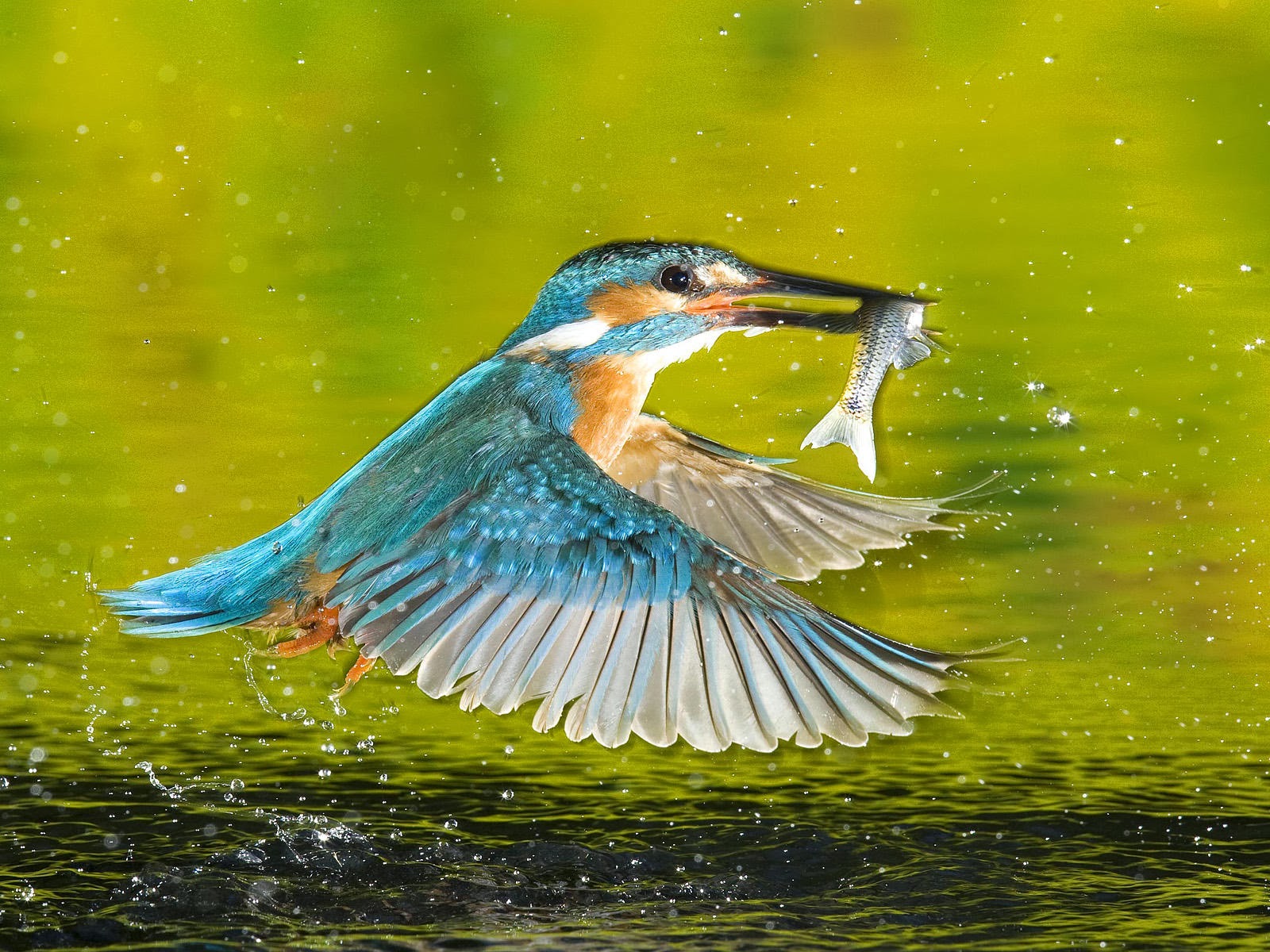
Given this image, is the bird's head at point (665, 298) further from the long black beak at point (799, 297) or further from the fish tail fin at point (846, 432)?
the fish tail fin at point (846, 432)

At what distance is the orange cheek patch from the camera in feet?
10.8

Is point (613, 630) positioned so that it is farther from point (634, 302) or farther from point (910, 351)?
point (910, 351)

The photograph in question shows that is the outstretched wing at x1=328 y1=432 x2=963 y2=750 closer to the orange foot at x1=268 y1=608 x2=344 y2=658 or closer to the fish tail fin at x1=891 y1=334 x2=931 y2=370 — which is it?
the orange foot at x1=268 y1=608 x2=344 y2=658

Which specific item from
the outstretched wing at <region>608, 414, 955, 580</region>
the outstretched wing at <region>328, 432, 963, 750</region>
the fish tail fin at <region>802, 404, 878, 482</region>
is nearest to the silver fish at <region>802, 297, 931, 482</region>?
the fish tail fin at <region>802, 404, 878, 482</region>

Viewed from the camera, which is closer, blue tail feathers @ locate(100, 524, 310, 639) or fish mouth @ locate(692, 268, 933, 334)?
blue tail feathers @ locate(100, 524, 310, 639)

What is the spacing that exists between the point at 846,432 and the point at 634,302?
0.51 metres

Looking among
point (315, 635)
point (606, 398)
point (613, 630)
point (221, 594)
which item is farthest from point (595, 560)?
point (221, 594)

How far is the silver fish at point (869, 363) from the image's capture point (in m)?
3.19

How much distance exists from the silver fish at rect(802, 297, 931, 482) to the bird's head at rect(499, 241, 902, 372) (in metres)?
0.04

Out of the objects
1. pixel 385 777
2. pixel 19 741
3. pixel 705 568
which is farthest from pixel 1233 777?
pixel 19 741

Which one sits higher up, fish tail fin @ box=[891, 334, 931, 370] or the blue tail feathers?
fish tail fin @ box=[891, 334, 931, 370]

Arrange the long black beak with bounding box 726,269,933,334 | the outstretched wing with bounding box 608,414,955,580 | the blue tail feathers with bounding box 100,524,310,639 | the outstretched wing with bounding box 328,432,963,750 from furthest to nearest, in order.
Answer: the outstretched wing with bounding box 608,414,955,580 → the long black beak with bounding box 726,269,933,334 → the blue tail feathers with bounding box 100,524,310,639 → the outstretched wing with bounding box 328,432,963,750

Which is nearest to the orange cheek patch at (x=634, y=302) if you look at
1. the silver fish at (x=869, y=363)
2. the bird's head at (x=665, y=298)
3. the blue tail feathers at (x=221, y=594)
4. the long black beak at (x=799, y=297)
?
the bird's head at (x=665, y=298)

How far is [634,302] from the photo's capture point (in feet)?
10.8
